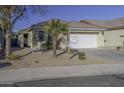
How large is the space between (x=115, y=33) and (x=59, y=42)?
362 inches

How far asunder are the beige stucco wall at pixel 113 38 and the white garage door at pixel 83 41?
6.22 ft

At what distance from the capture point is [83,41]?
33312 millimetres

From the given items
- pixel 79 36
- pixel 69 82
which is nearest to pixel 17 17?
pixel 69 82

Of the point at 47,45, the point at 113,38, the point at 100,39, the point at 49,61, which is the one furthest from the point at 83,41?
the point at 49,61

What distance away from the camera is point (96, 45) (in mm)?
34156

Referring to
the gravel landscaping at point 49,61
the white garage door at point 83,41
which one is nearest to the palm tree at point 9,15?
the gravel landscaping at point 49,61

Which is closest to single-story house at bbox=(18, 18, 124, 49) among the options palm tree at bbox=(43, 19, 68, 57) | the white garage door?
the white garage door

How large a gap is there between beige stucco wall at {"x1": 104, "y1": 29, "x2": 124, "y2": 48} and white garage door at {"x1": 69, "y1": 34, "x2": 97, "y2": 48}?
1897 millimetres

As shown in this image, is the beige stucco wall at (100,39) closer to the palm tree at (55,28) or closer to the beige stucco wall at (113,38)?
the beige stucco wall at (113,38)

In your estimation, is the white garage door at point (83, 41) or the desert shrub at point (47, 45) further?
the white garage door at point (83, 41)

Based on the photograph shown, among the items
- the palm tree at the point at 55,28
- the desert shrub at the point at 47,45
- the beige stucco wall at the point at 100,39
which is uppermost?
the palm tree at the point at 55,28

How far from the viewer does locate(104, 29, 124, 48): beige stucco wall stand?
106 ft

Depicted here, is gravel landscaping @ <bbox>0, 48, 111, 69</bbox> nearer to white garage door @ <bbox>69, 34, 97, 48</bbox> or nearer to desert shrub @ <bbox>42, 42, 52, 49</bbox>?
desert shrub @ <bbox>42, 42, 52, 49</bbox>

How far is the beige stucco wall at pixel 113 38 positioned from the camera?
106 feet
